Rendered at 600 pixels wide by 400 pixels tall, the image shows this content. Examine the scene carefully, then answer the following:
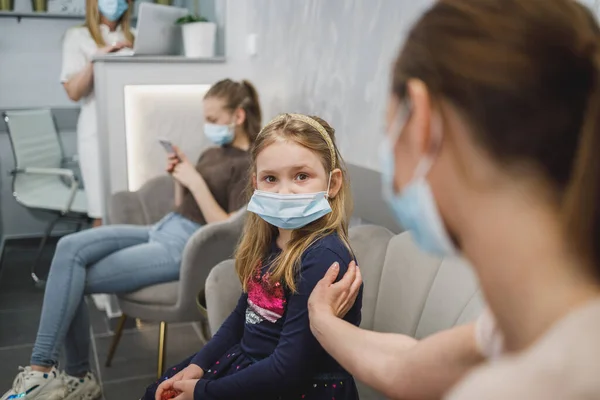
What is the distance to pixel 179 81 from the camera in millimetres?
2922

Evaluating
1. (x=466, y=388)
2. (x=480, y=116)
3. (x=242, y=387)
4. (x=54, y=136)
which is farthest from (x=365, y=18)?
(x=54, y=136)

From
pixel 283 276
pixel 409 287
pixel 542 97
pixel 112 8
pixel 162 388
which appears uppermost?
pixel 542 97

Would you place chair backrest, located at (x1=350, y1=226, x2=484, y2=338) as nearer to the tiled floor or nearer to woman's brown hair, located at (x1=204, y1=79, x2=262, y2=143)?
woman's brown hair, located at (x1=204, y1=79, x2=262, y2=143)

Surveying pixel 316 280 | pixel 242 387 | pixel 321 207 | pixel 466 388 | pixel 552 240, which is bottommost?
pixel 242 387

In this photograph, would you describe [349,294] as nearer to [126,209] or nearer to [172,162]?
[172,162]

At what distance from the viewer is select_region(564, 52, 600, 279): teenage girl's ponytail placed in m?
0.53

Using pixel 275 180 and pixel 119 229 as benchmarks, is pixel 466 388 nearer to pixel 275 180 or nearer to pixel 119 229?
pixel 275 180

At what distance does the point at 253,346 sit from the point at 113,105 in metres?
1.74

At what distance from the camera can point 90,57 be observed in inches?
120

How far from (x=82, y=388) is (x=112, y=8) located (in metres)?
1.92

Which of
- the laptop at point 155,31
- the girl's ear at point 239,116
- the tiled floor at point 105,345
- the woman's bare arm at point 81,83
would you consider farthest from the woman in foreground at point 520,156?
the woman's bare arm at point 81,83

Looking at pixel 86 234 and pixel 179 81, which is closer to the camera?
pixel 86 234

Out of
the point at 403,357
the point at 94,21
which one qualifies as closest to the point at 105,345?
the point at 94,21

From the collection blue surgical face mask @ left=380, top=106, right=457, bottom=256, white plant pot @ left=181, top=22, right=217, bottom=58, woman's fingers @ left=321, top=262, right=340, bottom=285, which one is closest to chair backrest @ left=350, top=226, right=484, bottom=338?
woman's fingers @ left=321, top=262, right=340, bottom=285
